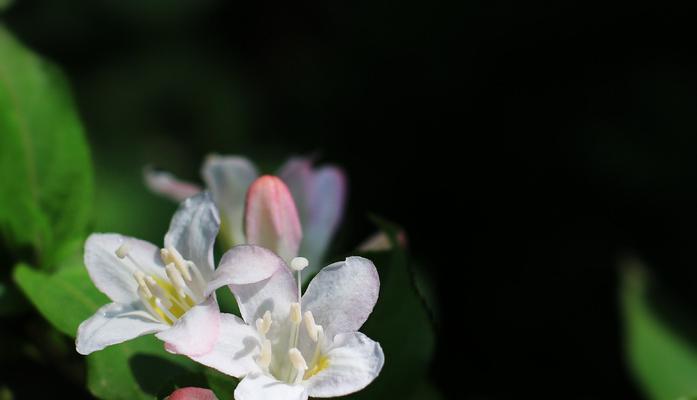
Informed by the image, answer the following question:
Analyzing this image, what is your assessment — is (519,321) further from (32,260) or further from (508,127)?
(32,260)

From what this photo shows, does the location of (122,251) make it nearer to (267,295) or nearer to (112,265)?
(112,265)

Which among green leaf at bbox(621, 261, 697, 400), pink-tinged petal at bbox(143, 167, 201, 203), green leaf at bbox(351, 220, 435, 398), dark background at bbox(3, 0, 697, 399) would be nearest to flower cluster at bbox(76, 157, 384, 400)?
green leaf at bbox(351, 220, 435, 398)

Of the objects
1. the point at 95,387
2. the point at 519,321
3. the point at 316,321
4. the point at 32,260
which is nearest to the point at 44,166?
the point at 32,260

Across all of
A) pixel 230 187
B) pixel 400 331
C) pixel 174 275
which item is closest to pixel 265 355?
pixel 174 275

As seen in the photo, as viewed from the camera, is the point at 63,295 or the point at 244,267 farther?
the point at 63,295

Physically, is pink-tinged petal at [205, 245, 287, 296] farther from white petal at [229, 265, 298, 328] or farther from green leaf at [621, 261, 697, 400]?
green leaf at [621, 261, 697, 400]

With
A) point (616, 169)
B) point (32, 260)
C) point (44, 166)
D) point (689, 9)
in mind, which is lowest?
point (616, 169)

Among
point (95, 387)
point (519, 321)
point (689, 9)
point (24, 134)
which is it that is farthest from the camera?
point (689, 9)

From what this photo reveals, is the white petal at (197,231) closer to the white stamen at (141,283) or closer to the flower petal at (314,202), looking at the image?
the white stamen at (141,283)
